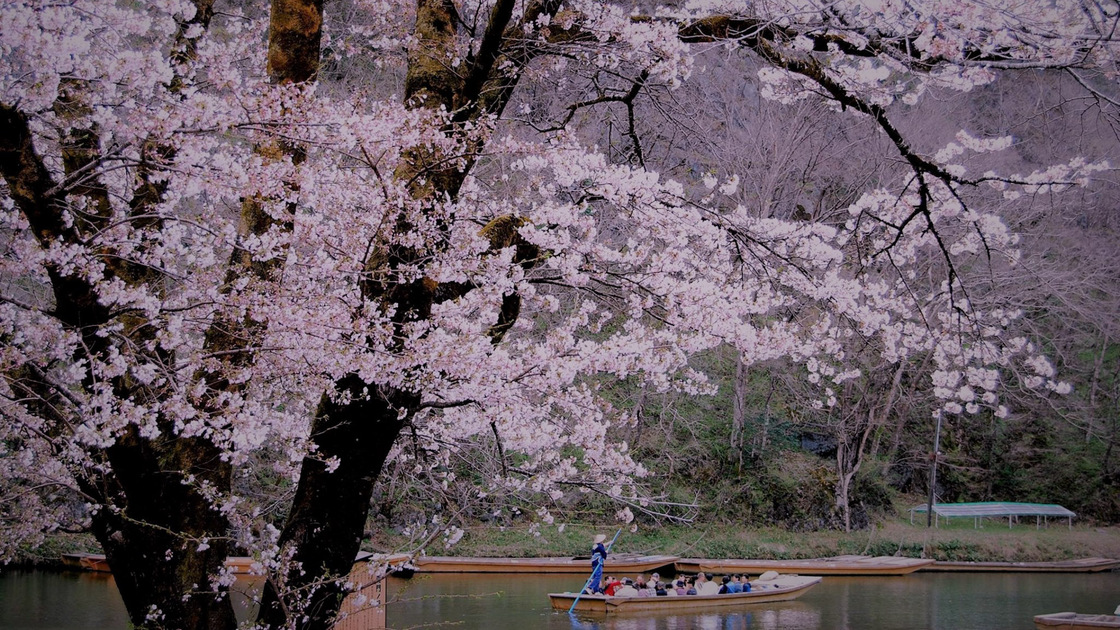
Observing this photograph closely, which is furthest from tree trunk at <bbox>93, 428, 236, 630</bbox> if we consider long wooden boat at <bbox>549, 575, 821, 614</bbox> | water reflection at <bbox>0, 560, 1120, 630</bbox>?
long wooden boat at <bbox>549, 575, 821, 614</bbox>

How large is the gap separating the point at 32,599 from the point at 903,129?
13.0 m

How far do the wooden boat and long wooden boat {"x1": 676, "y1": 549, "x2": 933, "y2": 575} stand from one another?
3459mm

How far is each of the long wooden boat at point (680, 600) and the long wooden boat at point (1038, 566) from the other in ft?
13.4

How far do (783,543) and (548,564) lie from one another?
4086 millimetres

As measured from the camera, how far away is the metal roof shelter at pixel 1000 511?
14.2 m

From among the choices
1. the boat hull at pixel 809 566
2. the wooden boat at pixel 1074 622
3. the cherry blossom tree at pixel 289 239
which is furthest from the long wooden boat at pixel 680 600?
the cherry blossom tree at pixel 289 239

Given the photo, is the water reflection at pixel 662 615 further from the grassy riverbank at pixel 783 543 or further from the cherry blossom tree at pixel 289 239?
the cherry blossom tree at pixel 289 239

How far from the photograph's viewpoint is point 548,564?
35.3ft

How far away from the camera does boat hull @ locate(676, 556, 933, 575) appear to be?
1088 centimetres

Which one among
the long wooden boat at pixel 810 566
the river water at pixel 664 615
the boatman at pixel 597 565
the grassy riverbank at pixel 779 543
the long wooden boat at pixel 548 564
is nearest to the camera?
the river water at pixel 664 615

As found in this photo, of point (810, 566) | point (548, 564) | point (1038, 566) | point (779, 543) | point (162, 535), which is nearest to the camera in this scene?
point (162, 535)

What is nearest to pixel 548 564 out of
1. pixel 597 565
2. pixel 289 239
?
pixel 597 565

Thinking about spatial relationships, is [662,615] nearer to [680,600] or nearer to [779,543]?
[680,600]

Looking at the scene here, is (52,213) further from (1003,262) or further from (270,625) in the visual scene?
(1003,262)
